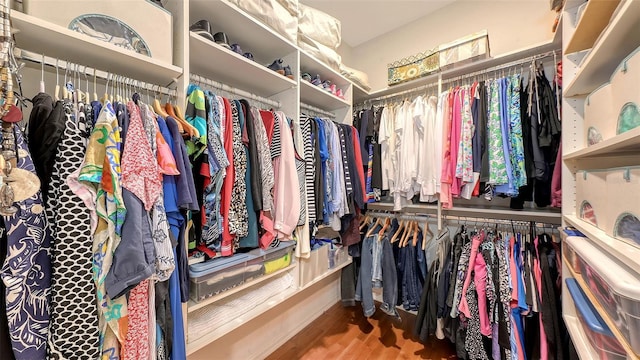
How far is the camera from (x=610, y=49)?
0.78m

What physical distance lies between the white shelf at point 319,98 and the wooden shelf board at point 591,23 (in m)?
1.32

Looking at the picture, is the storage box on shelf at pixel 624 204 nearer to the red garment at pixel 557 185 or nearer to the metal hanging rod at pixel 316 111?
the red garment at pixel 557 185

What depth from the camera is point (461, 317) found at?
153 cm

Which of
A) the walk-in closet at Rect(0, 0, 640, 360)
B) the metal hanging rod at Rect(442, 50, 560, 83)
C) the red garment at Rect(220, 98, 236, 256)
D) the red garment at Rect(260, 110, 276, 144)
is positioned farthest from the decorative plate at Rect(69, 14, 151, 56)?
the metal hanging rod at Rect(442, 50, 560, 83)

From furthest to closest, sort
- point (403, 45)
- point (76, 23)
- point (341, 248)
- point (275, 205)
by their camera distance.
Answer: point (403, 45) < point (341, 248) < point (275, 205) < point (76, 23)

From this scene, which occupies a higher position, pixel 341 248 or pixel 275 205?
pixel 275 205

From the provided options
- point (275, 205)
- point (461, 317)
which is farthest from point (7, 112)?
point (461, 317)

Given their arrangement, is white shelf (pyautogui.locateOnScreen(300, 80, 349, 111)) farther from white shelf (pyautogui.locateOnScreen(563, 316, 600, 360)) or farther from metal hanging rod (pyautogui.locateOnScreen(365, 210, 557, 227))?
white shelf (pyautogui.locateOnScreen(563, 316, 600, 360))

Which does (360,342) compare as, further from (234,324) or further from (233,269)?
(233,269)

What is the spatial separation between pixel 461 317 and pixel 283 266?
128 cm

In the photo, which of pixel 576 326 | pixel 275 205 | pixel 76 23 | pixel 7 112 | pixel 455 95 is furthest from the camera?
pixel 455 95

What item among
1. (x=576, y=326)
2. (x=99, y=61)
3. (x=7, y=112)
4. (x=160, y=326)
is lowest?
(x=576, y=326)

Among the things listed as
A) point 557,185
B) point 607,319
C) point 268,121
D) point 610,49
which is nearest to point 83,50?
point 268,121

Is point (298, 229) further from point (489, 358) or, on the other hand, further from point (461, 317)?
point (489, 358)
